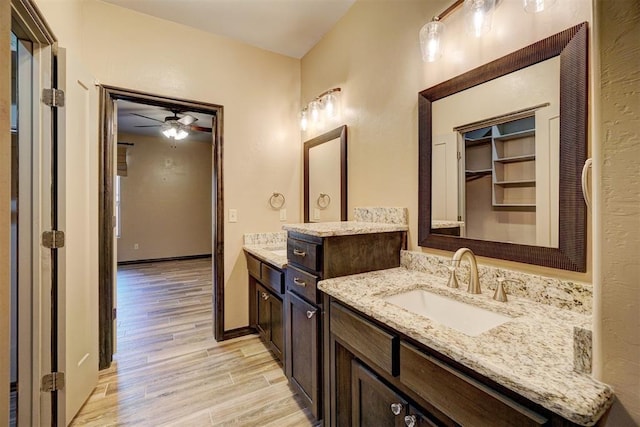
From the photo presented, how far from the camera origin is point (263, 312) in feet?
7.79

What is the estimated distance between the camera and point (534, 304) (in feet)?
3.57

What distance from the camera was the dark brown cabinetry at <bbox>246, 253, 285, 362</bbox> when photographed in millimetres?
2037

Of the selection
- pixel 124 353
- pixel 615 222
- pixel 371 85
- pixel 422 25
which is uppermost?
pixel 422 25

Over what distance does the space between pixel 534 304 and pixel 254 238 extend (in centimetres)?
218

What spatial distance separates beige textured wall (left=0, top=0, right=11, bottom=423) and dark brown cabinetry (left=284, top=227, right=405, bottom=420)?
1.09m

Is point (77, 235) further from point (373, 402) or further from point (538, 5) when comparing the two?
point (538, 5)

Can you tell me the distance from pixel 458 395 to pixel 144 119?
554cm

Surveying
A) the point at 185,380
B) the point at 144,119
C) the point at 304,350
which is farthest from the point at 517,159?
the point at 144,119

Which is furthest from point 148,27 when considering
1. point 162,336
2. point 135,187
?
point 135,187

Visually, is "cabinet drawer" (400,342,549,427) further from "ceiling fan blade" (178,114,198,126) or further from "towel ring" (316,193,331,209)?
"ceiling fan blade" (178,114,198,126)

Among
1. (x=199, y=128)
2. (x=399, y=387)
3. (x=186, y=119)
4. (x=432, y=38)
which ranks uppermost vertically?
(x=199, y=128)

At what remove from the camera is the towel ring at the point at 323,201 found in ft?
8.19

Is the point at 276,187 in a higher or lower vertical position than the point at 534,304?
higher

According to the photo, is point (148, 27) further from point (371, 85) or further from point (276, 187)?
point (371, 85)
